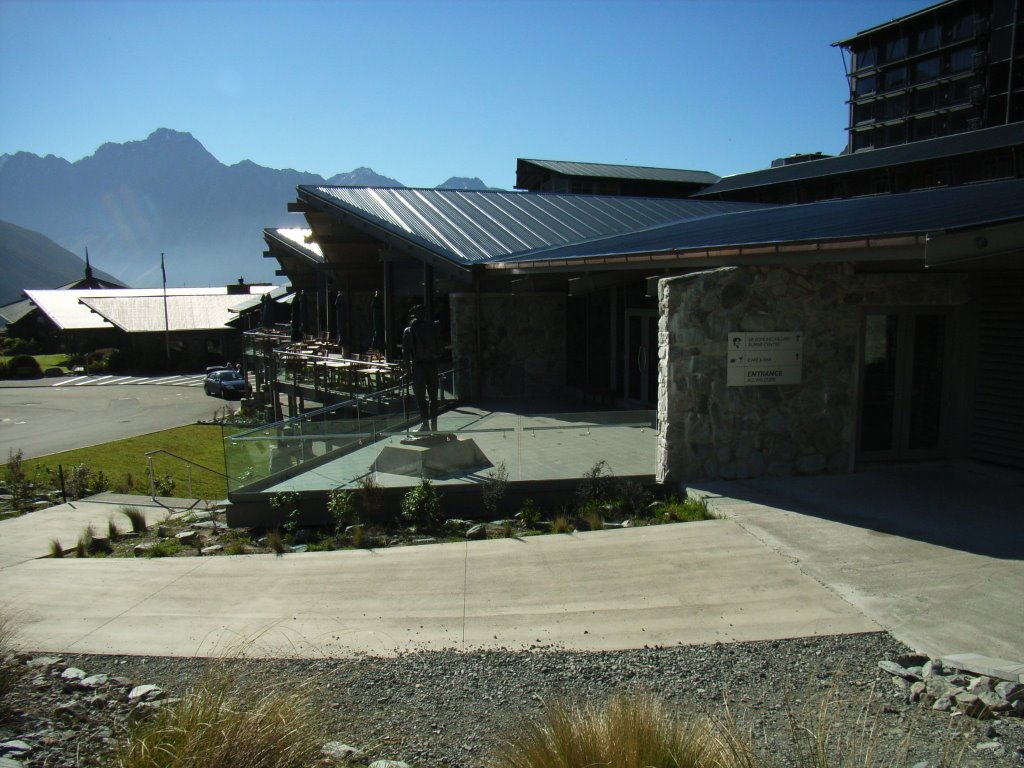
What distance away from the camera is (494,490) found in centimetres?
973

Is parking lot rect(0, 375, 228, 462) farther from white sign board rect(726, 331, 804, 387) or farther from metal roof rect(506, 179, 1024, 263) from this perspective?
white sign board rect(726, 331, 804, 387)

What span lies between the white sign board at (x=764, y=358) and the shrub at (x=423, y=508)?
13.5 ft

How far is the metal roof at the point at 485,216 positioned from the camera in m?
19.1

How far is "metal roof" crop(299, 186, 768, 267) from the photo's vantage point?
62.7ft

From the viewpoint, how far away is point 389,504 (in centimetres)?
991

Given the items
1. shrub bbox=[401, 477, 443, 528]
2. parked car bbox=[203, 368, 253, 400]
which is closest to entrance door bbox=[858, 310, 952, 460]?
shrub bbox=[401, 477, 443, 528]

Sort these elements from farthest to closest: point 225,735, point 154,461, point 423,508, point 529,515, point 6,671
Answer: point 154,461 < point 423,508 < point 529,515 < point 6,671 < point 225,735

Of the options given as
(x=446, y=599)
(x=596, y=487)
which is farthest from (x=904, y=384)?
(x=446, y=599)

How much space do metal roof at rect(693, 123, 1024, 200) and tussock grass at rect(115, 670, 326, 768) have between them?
122 ft

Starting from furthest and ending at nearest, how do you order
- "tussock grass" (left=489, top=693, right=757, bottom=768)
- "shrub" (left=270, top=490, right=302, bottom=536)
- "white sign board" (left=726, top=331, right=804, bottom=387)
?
"shrub" (left=270, top=490, right=302, bottom=536)
"white sign board" (left=726, top=331, right=804, bottom=387)
"tussock grass" (left=489, top=693, right=757, bottom=768)

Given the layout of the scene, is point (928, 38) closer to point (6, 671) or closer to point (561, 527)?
point (561, 527)

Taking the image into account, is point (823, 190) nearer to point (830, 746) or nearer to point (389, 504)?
point (389, 504)

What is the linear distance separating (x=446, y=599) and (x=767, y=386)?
5.33 m

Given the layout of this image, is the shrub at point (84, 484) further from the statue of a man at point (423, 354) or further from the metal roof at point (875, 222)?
the metal roof at point (875, 222)
